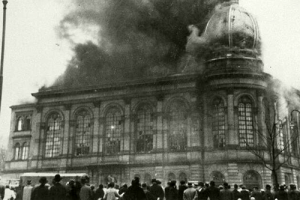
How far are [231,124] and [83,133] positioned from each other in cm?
1532

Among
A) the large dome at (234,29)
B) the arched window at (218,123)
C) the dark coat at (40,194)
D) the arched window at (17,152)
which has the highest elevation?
the large dome at (234,29)

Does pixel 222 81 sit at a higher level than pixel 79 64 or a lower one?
lower

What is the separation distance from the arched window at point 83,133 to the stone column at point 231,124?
1442 centimetres

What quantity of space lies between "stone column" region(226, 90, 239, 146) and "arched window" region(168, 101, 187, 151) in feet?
14.0

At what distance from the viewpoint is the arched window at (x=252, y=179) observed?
35.9m

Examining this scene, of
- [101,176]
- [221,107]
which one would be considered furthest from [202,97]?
[101,176]

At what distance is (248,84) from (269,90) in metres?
2.55

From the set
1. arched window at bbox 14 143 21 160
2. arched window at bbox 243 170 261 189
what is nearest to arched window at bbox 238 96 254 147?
arched window at bbox 243 170 261 189

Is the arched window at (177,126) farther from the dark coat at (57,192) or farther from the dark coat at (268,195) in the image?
Answer: the dark coat at (57,192)

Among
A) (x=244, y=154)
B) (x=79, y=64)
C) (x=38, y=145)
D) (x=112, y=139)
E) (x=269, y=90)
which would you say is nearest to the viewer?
(x=244, y=154)

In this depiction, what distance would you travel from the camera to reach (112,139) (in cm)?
4244

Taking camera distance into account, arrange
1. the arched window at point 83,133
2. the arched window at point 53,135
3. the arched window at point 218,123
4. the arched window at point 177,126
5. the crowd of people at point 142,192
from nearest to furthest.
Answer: the crowd of people at point 142,192
the arched window at point 218,123
the arched window at point 177,126
the arched window at point 83,133
the arched window at point 53,135

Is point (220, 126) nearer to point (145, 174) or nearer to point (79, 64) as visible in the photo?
point (145, 174)

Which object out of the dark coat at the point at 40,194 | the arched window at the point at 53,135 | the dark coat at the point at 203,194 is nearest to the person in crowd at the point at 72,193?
the dark coat at the point at 40,194
